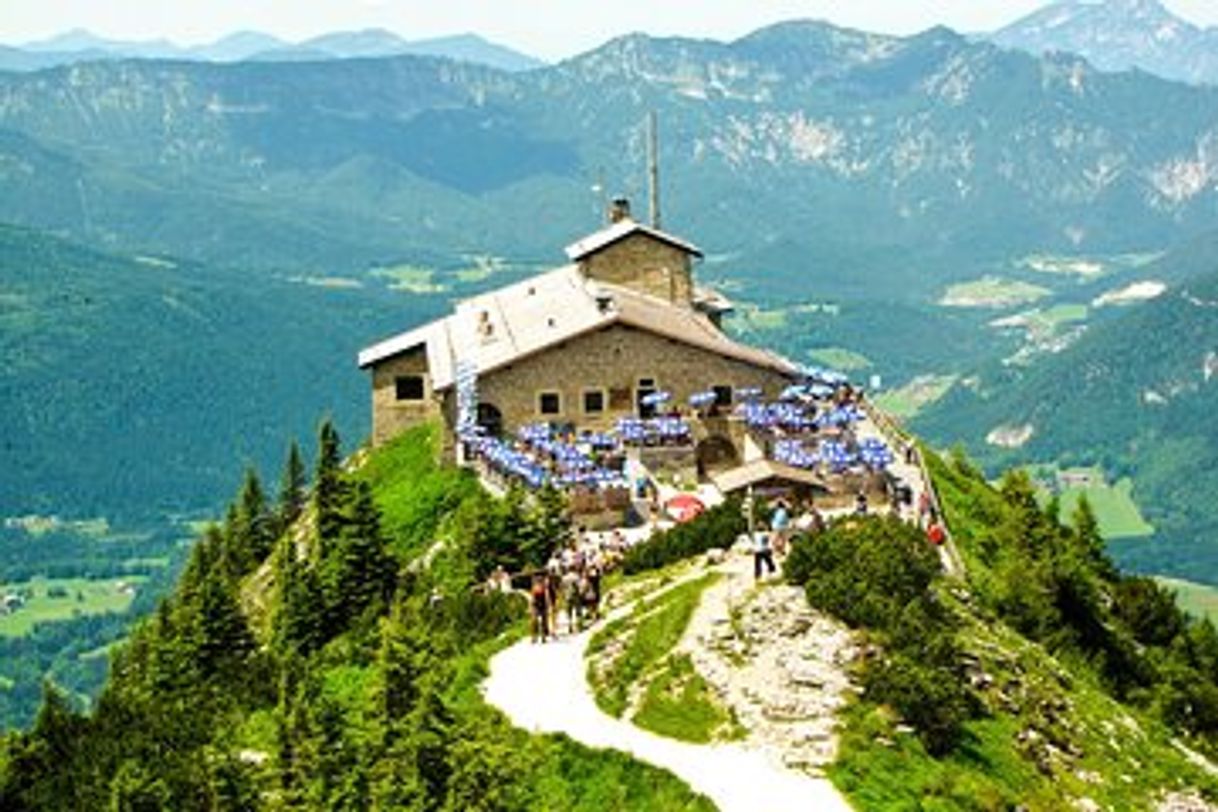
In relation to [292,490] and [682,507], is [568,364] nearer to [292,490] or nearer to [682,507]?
[682,507]

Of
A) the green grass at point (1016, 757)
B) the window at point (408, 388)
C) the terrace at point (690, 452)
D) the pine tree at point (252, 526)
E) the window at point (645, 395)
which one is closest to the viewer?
the green grass at point (1016, 757)

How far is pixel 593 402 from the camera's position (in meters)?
83.9

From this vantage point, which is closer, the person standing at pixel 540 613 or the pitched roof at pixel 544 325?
the person standing at pixel 540 613

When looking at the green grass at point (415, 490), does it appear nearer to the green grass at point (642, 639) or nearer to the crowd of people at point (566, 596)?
the crowd of people at point (566, 596)

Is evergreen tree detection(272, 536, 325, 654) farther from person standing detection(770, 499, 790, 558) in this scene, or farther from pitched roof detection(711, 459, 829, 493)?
person standing detection(770, 499, 790, 558)

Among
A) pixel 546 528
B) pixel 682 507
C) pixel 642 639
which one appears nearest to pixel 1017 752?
pixel 642 639

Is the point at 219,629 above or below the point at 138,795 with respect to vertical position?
below

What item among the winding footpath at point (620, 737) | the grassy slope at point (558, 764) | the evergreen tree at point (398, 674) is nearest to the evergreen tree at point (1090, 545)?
the grassy slope at point (558, 764)

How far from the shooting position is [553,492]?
68688 millimetres

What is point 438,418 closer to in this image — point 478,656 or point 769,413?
point 769,413

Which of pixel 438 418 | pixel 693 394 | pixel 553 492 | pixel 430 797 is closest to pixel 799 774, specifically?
pixel 430 797

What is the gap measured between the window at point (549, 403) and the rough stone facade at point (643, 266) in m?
19.2

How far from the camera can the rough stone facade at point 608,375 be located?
8300cm

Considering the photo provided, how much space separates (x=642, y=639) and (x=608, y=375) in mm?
36192
